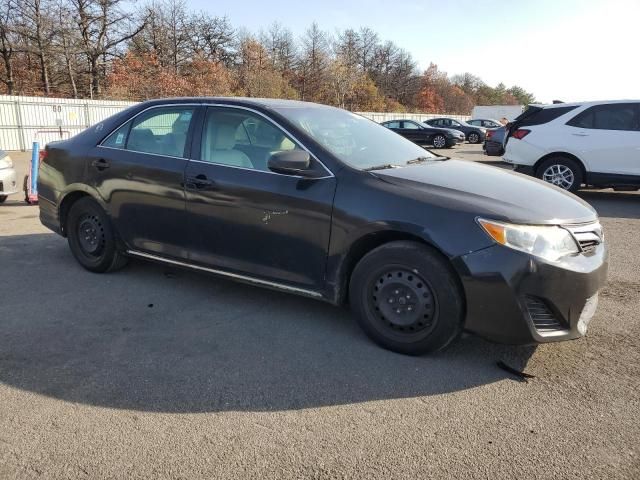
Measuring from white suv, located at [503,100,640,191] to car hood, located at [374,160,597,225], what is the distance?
21.1 feet

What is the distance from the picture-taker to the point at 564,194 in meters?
3.76

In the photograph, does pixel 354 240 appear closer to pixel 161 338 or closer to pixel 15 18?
pixel 161 338

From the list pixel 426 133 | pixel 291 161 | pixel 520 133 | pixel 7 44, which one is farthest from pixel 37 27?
pixel 291 161

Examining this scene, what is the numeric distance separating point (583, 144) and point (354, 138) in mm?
7039

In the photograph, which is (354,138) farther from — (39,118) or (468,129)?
(468,129)

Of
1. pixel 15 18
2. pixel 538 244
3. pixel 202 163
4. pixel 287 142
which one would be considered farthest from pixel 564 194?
pixel 15 18

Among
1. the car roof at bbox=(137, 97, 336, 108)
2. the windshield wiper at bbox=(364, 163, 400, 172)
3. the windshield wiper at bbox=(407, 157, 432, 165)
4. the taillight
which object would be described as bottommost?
the taillight

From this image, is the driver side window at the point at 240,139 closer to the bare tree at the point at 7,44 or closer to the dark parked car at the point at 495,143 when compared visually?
the dark parked car at the point at 495,143

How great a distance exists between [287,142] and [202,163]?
78cm

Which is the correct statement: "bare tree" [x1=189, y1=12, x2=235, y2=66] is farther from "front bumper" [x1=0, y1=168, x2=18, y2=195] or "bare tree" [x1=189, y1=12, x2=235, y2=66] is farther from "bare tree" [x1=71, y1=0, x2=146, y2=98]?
"front bumper" [x1=0, y1=168, x2=18, y2=195]

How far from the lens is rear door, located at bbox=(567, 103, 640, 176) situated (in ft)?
30.3

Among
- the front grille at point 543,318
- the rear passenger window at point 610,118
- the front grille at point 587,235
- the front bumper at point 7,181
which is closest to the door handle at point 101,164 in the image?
the front grille at point 543,318

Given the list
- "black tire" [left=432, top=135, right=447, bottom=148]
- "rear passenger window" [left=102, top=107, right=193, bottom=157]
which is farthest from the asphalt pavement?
"black tire" [left=432, top=135, right=447, bottom=148]

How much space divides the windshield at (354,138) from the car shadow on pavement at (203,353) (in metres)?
1.23
